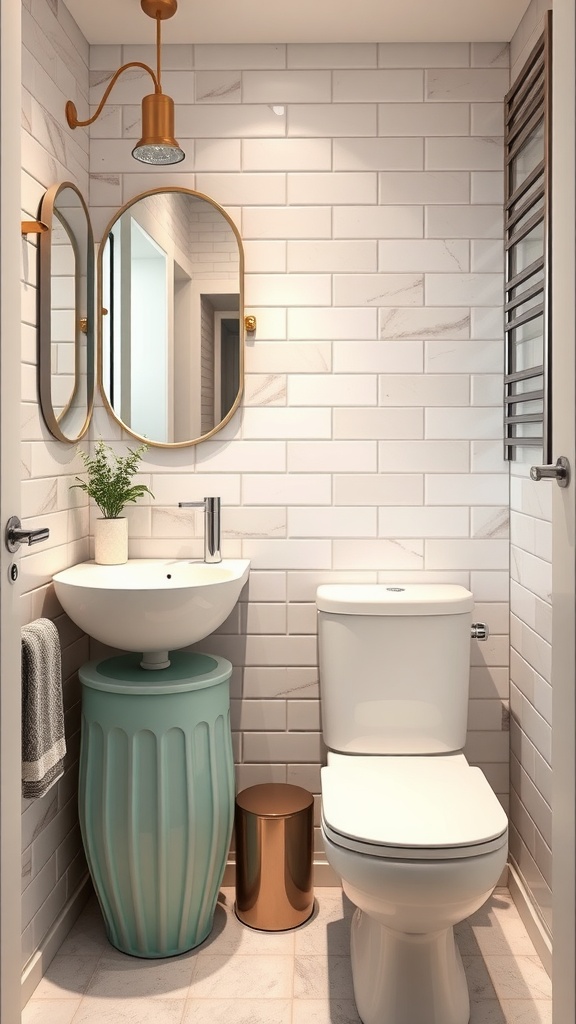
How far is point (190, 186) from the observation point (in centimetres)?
242

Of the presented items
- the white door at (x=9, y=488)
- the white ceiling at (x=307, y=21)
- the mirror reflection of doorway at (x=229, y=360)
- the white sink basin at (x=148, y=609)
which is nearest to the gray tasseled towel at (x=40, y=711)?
the white sink basin at (x=148, y=609)

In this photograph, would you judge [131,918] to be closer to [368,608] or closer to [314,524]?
[368,608]

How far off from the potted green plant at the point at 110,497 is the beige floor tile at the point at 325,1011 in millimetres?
1168

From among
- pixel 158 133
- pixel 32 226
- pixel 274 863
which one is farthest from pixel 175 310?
pixel 274 863

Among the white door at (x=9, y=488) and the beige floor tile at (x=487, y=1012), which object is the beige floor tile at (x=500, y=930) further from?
the white door at (x=9, y=488)

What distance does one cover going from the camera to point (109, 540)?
2320 millimetres

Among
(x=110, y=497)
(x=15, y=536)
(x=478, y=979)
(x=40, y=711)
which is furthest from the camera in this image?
(x=110, y=497)

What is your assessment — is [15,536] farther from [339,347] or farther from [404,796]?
[339,347]

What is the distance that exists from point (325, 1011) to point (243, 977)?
0.22 metres

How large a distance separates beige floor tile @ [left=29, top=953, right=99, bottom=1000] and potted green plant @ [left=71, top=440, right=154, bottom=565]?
984 millimetres

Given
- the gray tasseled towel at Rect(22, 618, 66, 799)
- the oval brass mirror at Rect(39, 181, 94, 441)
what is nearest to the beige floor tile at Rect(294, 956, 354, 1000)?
the gray tasseled towel at Rect(22, 618, 66, 799)

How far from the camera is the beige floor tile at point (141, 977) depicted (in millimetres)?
1959

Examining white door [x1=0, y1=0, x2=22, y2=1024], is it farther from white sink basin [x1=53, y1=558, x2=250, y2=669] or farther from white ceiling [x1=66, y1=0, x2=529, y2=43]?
white ceiling [x1=66, y1=0, x2=529, y2=43]

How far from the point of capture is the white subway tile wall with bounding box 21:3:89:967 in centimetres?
194
